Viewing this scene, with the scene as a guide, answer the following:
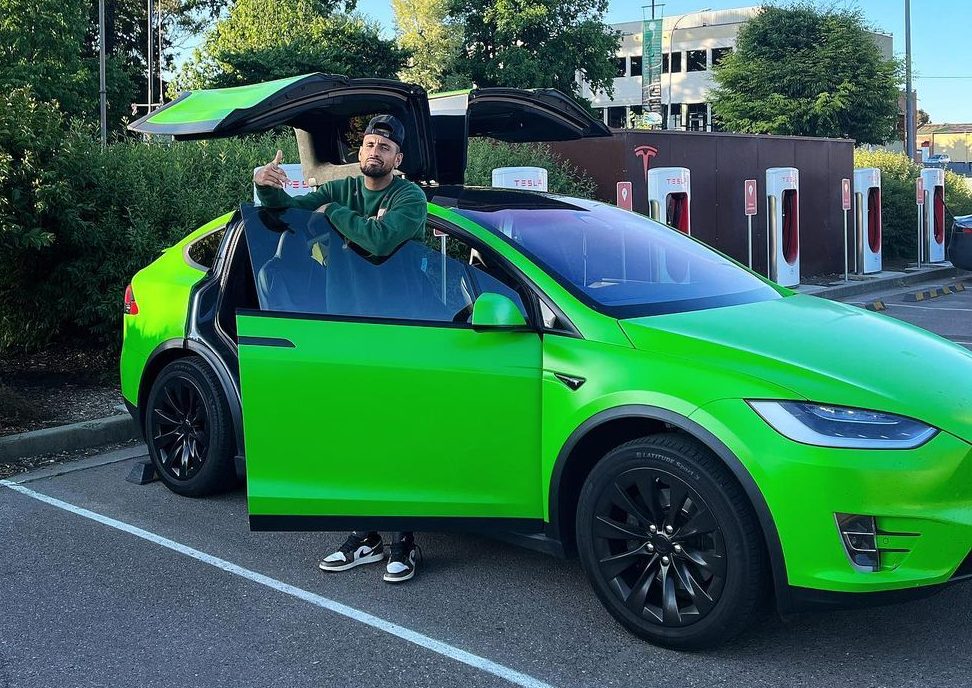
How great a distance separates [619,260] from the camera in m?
4.41

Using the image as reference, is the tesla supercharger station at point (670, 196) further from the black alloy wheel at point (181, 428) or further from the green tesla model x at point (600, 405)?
the green tesla model x at point (600, 405)

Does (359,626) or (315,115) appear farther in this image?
(315,115)

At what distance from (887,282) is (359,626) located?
15.0m

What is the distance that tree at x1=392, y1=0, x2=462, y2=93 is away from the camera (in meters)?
58.4

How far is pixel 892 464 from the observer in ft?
10.5

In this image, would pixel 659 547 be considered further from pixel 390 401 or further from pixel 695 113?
pixel 695 113

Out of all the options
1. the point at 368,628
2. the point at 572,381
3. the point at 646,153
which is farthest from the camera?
the point at 646,153

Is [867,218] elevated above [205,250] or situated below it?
above

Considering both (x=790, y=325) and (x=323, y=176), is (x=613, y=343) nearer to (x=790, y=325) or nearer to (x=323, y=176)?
(x=790, y=325)

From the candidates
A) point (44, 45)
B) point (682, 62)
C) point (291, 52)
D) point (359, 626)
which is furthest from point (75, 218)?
point (682, 62)

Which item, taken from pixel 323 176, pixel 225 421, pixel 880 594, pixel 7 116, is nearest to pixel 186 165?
pixel 7 116

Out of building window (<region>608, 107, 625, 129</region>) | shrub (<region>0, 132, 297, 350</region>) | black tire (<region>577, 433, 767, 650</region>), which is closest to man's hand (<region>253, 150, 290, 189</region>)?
black tire (<region>577, 433, 767, 650</region>)

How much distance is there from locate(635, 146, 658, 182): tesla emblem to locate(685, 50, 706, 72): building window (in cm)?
6598

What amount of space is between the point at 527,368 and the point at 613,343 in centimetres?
33
